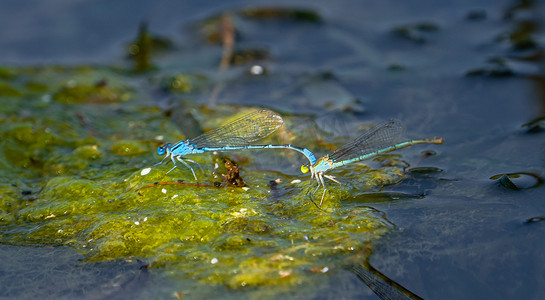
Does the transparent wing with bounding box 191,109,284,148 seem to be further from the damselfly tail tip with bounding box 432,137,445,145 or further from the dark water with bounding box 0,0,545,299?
the damselfly tail tip with bounding box 432,137,445,145

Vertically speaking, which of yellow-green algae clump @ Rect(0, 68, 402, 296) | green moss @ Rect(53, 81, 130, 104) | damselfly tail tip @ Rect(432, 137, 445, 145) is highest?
green moss @ Rect(53, 81, 130, 104)

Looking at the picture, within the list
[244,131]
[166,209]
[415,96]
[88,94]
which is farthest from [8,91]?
[415,96]

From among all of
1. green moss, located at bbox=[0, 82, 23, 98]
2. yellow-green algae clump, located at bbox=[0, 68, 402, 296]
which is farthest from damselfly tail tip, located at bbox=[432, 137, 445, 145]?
green moss, located at bbox=[0, 82, 23, 98]

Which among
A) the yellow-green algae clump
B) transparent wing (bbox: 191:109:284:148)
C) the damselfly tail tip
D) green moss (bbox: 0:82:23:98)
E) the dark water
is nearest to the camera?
the dark water

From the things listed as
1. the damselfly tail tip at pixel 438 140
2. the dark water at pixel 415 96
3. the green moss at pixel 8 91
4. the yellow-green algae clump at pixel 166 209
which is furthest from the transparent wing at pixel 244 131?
the green moss at pixel 8 91

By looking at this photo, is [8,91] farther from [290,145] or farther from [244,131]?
[290,145]

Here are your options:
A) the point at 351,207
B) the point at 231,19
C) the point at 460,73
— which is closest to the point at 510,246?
the point at 351,207

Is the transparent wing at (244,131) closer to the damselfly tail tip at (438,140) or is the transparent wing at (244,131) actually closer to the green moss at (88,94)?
the damselfly tail tip at (438,140)
